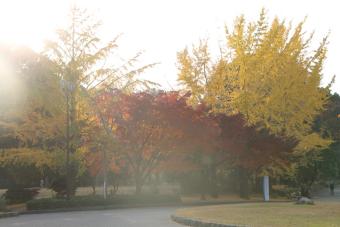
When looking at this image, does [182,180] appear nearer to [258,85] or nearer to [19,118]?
[258,85]

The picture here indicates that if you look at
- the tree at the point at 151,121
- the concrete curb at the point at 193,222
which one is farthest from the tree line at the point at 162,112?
the concrete curb at the point at 193,222

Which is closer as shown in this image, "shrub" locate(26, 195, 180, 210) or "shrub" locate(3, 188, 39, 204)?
"shrub" locate(26, 195, 180, 210)

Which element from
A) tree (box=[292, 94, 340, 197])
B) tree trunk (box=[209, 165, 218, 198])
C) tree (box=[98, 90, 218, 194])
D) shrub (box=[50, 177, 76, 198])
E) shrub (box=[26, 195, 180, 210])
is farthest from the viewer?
tree (box=[292, 94, 340, 197])

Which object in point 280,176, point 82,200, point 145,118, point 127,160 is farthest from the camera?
point 280,176

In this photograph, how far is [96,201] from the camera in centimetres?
2691

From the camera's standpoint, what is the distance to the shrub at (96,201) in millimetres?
25438

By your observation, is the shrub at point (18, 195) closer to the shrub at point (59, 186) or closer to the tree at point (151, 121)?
the shrub at point (59, 186)

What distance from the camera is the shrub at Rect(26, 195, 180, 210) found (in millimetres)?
25438

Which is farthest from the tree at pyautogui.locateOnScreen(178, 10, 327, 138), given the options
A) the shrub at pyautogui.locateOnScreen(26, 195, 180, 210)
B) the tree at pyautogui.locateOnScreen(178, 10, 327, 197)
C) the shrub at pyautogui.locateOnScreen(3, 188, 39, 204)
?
the shrub at pyautogui.locateOnScreen(3, 188, 39, 204)

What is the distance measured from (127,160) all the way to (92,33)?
7.67 m

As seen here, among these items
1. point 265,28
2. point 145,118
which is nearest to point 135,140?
point 145,118

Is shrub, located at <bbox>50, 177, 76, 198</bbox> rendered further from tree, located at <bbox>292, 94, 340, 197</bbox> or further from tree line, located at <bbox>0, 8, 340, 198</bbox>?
tree, located at <bbox>292, 94, 340, 197</bbox>

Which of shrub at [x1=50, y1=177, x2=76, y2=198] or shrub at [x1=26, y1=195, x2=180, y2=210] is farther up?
shrub at [x1=50, y1=177, x2=76, y2=198]

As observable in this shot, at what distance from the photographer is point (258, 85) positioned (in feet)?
108
